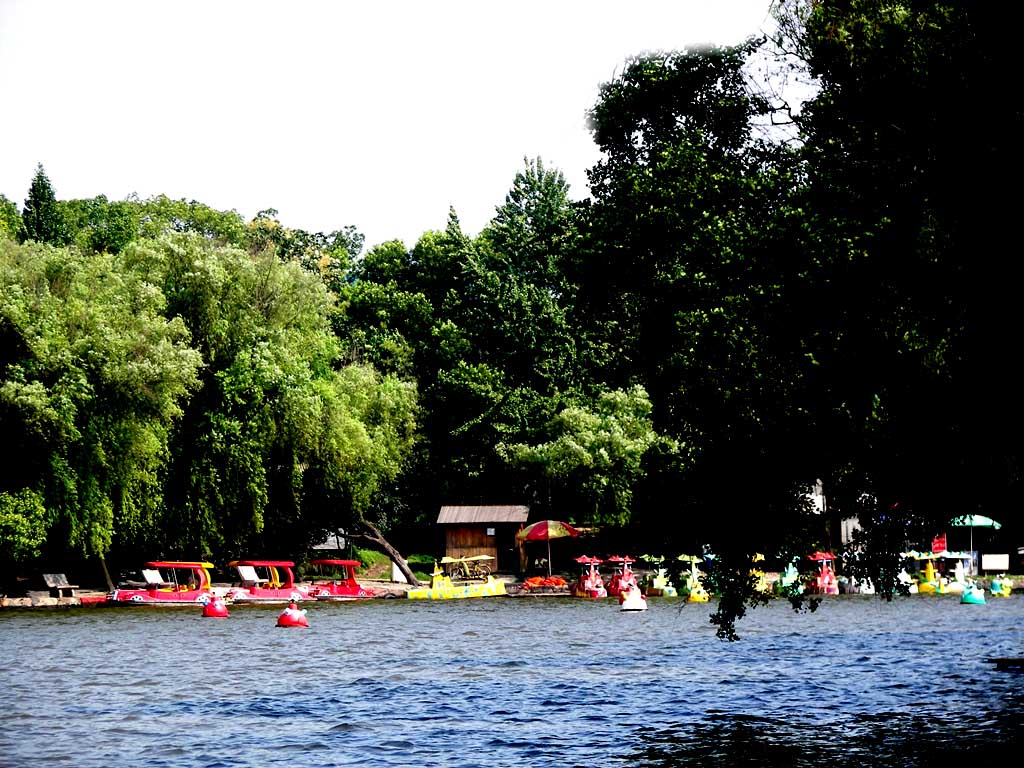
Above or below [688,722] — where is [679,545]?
above

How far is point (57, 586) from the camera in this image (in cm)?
5938

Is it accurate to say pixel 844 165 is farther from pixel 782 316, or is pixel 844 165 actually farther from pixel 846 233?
pixel 782 316

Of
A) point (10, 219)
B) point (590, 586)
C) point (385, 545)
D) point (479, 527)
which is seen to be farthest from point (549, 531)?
point (10, 219)

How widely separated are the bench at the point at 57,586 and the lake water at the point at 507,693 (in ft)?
33.0

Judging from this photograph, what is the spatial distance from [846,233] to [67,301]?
39.7 m

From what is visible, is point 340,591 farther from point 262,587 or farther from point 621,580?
point 621,580

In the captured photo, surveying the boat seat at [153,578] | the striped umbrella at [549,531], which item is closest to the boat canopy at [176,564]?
the boat seat at [153,578]

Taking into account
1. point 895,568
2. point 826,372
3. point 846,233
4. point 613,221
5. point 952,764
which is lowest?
point 952,764

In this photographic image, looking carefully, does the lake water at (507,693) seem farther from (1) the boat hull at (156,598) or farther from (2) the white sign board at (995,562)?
(2) the white sign board at (995,562)

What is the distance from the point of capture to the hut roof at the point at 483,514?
260 feet

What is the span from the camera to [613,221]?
116 ft

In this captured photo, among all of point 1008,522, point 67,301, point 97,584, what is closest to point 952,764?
point 1008,522

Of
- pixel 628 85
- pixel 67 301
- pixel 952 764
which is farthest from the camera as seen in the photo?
pixel 67 301

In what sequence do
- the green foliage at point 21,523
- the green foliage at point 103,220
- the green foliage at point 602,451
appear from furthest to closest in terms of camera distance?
1. the green foliage at point 103,220
2. the green foliage at point 602,451
3. the green foliage at point 21,523
